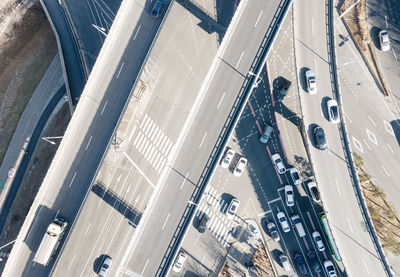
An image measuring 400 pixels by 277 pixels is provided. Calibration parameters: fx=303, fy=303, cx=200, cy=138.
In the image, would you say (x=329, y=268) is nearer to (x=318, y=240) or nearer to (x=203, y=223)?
(x=318, y=240)

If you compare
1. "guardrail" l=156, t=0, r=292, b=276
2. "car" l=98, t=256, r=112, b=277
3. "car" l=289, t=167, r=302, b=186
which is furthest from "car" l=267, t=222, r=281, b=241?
"car" l=98, t=256, r=112, b=277

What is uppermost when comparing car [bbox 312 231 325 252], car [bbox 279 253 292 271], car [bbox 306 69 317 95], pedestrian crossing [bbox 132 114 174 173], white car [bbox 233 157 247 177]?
car [bbox 306 69 317 95]

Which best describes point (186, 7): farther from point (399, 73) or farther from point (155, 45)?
point (399, 73)

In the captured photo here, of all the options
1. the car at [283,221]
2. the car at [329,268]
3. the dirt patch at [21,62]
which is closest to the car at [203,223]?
the car at [283,221]

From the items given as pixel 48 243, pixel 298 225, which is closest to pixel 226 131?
pixel 298 225

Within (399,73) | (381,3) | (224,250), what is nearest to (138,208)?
(224,250)

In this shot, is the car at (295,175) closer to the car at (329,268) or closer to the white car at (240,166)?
the white car at (240,166)

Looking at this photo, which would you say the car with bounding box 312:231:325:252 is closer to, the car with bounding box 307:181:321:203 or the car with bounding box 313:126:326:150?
the car with bounding box 307:181:321:203
